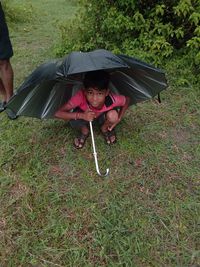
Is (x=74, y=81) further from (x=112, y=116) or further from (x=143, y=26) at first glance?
(x=143, y=26)

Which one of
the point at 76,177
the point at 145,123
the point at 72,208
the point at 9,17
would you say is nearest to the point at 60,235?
the point at 72,208

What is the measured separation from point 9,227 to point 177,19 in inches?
121

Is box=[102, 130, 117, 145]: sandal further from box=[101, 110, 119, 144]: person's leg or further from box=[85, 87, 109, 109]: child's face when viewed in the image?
box=[85, 87, 109, 109]: child's face

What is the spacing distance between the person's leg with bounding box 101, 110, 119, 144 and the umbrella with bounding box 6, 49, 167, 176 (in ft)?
0.67

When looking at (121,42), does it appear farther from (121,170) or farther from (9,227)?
(9,227)

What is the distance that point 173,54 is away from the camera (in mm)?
4363

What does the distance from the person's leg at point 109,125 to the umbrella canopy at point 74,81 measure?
0.20 meters

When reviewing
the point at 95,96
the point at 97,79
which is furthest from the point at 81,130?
the point at 97,79

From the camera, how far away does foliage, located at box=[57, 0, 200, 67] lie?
4078 millimetres

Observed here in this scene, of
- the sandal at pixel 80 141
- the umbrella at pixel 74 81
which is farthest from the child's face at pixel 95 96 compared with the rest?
the sandal at pixel 80 141

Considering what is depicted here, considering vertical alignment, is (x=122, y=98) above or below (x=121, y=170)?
above

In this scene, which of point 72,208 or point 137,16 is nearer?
point 72,208

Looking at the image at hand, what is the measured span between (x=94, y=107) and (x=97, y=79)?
0.33 meters

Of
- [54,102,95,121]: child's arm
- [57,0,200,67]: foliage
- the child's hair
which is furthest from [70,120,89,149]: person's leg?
[57,0,200,67]: foliage
